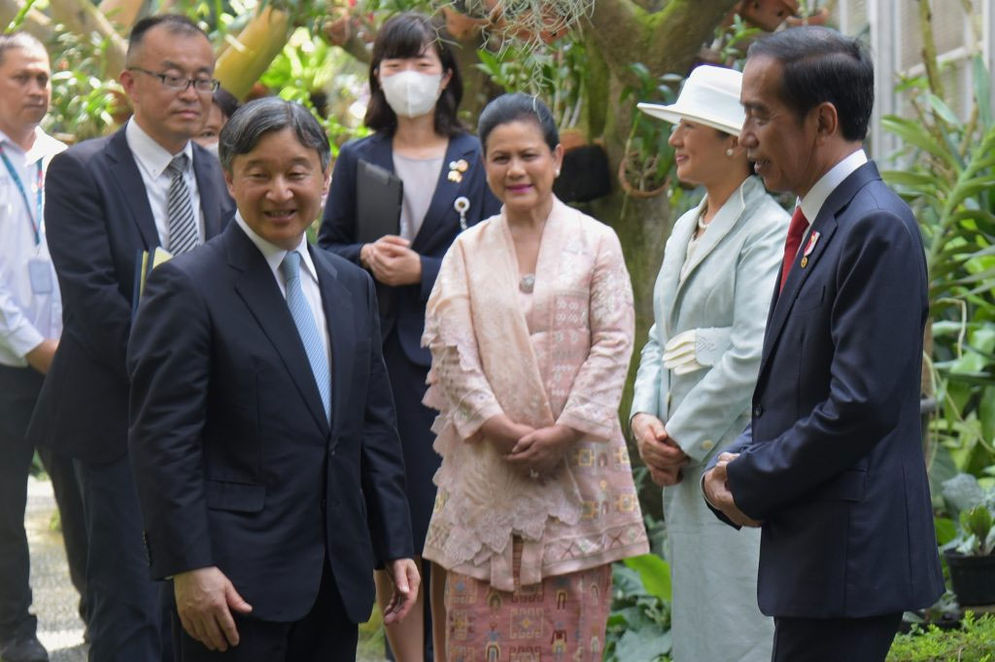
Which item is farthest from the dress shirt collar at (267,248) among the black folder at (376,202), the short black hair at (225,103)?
the short black hair at (225,103)

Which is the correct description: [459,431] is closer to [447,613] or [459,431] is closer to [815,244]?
[447,613]

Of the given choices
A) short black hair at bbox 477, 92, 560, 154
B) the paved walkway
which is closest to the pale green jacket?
short black hair at bbox 477, 92, 560, 154

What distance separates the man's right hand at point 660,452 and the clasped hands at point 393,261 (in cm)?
115

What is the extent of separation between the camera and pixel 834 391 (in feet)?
8.87

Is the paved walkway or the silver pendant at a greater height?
the silver pendant

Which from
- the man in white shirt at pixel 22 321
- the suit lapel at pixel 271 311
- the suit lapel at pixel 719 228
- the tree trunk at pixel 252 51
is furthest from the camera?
the tree trunk at pixel 252 51

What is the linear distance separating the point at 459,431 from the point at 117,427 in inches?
41.0

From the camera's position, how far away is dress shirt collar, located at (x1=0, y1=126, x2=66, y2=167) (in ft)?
18.8

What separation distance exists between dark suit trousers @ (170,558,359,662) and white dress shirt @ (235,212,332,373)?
20.6 inches

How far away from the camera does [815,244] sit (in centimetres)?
289

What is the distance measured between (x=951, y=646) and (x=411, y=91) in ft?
8.28

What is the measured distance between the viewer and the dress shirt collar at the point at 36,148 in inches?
226

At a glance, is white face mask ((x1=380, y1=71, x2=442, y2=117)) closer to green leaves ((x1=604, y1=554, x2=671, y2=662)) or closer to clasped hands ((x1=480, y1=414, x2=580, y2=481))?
clasped hands ((x1=480, y1=414, x2=580, y2=481))

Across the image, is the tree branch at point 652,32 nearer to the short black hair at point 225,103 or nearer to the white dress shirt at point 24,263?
the short black hair at point 225,103
